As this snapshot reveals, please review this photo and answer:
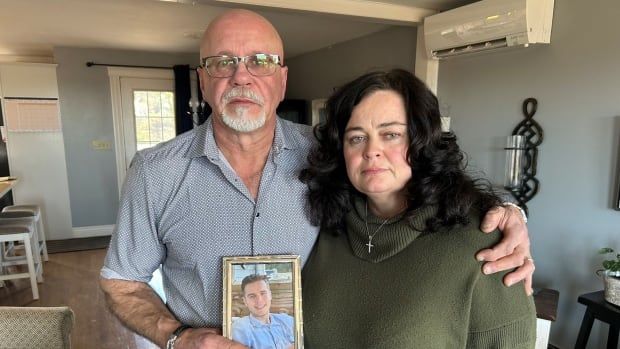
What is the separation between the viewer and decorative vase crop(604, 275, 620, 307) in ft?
6.91

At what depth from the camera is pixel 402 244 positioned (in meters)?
1.03

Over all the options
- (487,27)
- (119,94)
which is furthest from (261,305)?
(119,94)

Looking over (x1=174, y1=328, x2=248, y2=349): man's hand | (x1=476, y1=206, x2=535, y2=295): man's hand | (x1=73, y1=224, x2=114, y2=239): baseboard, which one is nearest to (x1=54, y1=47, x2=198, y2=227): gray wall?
(x1=73, y1=224, x2=114, y2=239): baseboard

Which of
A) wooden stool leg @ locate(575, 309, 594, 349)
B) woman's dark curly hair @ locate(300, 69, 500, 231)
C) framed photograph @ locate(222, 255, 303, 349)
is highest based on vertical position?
woman's dark curly hair @ locate(300, 69, 500, 231)

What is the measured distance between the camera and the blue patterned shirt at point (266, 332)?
1.04m

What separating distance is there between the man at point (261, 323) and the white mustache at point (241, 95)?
0.47 m

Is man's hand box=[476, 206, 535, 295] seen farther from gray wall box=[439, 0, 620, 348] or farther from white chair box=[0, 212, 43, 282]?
white chair box=[0, 212, 43, 282]

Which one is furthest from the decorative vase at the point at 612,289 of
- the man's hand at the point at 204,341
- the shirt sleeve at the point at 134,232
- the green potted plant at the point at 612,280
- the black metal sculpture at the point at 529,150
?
the shirt sleeve at the point at 134,232

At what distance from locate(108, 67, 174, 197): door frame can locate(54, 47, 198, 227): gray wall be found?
0.06m

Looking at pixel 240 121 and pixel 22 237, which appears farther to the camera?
pixel 22 237

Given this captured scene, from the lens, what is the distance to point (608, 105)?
2273mm

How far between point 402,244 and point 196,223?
0.56m

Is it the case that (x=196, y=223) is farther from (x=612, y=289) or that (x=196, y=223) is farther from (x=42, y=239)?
(x=42, y=239)

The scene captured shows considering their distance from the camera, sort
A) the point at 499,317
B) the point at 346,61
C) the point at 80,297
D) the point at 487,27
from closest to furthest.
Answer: the point at 499,317 < the point at 487,27 < the point at 80,297 < the point at 346,61
